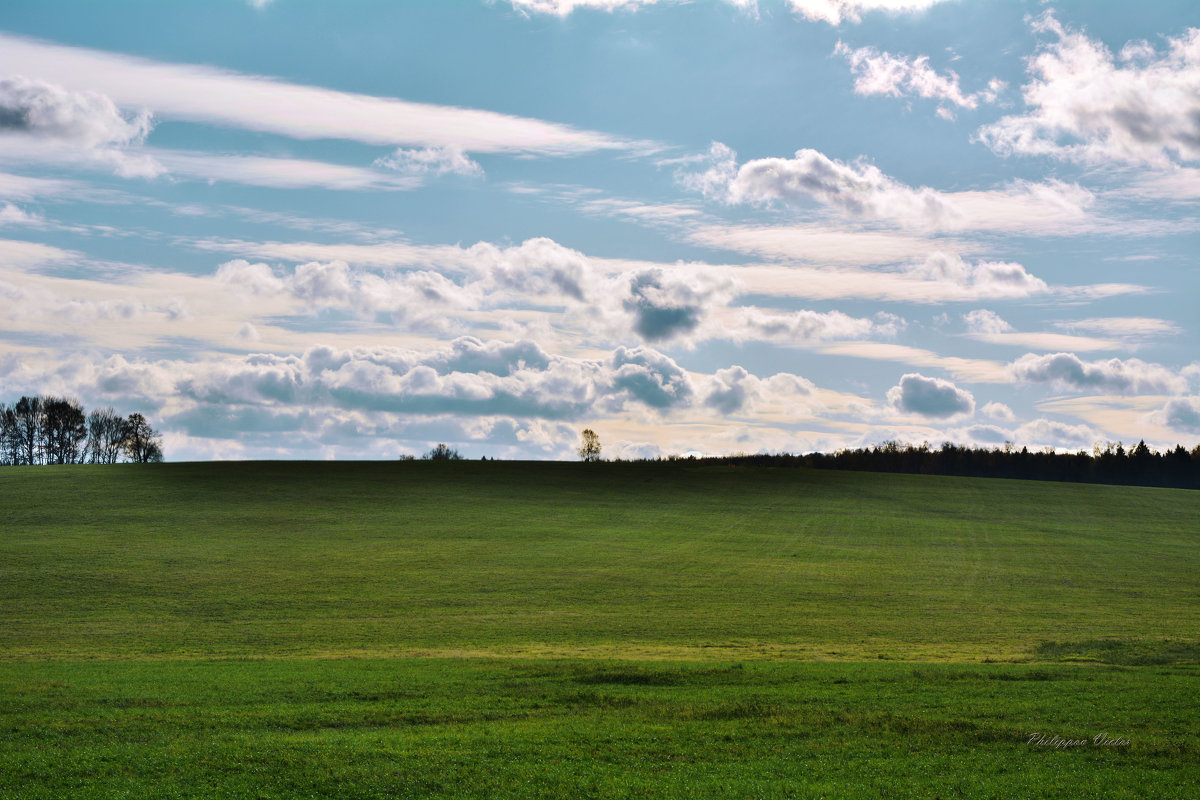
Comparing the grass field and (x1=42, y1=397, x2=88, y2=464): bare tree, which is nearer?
the grass field

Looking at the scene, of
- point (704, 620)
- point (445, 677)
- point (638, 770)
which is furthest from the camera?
point (704, 620)

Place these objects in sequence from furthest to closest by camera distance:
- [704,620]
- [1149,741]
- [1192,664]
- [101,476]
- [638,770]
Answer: [101,476]
[704,620]
[1192,664]
[1149,741]
[638,770]

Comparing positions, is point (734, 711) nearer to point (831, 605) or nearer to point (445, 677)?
point (445, 677)

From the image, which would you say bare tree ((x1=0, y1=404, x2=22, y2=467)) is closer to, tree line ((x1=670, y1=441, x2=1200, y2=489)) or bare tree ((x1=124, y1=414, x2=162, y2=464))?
bare tree ((x1=124, y1=414, x2=162, y2=464))

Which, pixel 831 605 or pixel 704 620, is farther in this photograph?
pixel 831 605

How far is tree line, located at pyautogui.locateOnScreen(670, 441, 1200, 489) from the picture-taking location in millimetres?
132625

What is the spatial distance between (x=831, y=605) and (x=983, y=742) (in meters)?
24.2

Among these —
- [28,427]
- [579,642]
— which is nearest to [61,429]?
[28,427]

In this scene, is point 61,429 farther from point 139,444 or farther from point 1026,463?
point 1026,463

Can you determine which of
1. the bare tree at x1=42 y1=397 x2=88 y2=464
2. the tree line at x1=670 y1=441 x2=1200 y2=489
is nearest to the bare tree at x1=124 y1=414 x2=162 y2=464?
the bare tree at x1=42 y1=397 x2=88 y2=464

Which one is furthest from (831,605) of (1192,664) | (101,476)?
(101,476)

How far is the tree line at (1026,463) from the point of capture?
133 metres

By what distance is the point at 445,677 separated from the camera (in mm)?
22766

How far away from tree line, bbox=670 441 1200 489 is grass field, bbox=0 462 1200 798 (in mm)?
62335
